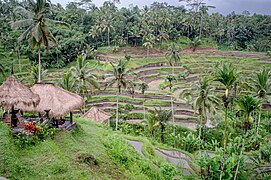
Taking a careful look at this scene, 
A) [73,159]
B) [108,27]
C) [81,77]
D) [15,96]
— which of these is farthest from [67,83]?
[108,27]

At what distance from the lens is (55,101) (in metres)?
14.0

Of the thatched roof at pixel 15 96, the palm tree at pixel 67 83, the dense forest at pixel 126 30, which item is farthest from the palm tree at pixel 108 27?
the thatched roof at pixel 15 96

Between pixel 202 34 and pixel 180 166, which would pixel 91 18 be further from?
pixel 180 166

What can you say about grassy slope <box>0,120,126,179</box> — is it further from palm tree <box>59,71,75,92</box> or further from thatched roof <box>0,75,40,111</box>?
palm tree <box>59,71,75,92</box>

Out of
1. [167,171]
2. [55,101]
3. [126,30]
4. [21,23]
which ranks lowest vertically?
[167,171]

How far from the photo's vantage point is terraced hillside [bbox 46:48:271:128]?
34.5 metres

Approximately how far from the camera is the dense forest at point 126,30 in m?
50.7

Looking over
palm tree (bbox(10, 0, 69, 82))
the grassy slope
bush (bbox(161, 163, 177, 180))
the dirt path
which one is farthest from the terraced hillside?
the grassy slope

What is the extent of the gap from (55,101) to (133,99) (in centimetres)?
2255

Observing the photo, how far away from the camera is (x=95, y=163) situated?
12.4 metres

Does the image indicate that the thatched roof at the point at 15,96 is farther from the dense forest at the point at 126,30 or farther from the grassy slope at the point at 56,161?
the dense forest at the point at 126,30

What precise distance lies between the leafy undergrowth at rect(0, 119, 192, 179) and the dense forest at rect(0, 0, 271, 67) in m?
36.3

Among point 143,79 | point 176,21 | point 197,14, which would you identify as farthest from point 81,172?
point 197,14

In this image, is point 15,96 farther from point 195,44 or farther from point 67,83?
point 195,44
